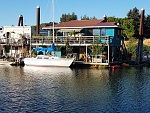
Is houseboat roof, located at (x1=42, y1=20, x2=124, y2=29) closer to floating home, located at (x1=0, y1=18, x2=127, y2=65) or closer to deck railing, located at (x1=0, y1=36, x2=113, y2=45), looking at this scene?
floating home, located at (x1=0, y1=18, x2=127, y2=65)

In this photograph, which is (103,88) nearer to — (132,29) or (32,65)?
(32,65)

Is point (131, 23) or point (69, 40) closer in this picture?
point (69, 40)

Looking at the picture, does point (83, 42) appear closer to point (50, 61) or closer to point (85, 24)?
point (50, 61)

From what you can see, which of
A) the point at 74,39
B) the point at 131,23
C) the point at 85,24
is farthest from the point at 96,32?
the point at 131,23

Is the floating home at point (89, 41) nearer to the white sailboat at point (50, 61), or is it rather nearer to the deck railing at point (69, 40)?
the deck railing at point (69, 40)

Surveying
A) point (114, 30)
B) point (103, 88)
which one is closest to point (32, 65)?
point (114, 30)

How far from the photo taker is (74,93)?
27.3 meters

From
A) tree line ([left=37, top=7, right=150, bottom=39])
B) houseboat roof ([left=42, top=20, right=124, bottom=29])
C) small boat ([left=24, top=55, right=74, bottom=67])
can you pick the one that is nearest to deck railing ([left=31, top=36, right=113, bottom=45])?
houseboat roof ([left=42, top=20, right=124, bottom=29])

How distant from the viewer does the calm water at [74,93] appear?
72.4 feet

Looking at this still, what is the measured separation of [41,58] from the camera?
1941 inches

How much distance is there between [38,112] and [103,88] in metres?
10.6

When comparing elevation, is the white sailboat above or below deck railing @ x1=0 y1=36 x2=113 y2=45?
below

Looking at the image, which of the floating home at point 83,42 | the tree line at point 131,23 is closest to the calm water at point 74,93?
the floating home at point 83,42

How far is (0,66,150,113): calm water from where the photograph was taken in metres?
22.1
